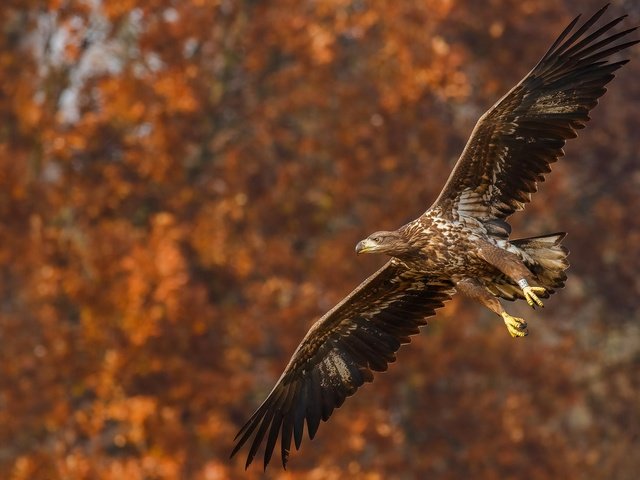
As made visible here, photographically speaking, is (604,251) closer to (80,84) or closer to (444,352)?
(444,352)

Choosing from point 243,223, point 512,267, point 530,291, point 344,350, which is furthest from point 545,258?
point 243,223

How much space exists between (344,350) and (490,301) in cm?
202

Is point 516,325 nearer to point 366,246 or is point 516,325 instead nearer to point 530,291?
point 530,291

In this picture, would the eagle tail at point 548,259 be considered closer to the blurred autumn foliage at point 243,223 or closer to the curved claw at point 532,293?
the curved claw at point 532,293

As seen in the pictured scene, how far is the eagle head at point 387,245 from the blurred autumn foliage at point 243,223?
10.6 m

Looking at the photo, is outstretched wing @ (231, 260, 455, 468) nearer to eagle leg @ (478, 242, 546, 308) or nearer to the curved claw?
eagle leg @ (478, 242, 546, 308)

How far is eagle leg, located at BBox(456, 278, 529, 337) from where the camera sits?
1038 centimetres

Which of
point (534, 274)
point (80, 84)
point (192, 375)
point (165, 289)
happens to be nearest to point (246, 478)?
point (192, 375)

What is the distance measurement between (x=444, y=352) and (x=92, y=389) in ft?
19.8

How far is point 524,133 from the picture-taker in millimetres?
10898

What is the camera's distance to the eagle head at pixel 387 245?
10859 millimetres

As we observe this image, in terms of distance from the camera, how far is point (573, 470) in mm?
24234

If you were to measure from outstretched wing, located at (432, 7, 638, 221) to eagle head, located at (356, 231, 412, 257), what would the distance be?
1.43ft

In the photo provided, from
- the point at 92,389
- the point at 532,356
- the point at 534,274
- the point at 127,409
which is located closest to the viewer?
the point at 534,274
